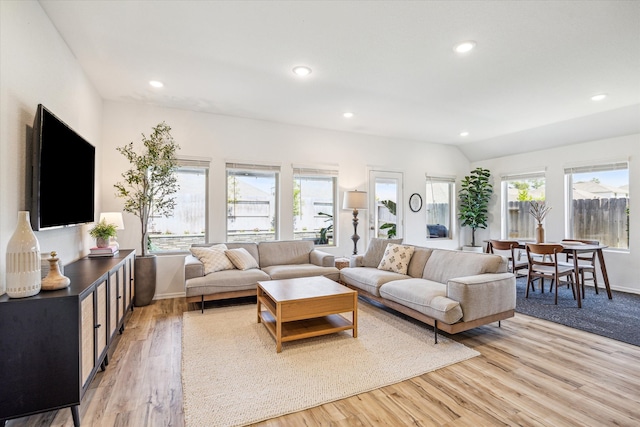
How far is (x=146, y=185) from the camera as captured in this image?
408 cm

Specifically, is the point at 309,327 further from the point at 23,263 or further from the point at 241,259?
the point at 23,263

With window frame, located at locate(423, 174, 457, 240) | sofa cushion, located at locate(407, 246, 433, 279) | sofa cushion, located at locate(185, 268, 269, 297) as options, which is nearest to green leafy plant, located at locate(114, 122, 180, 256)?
sofa cushion, located at locate(185, 268, 269, 297)

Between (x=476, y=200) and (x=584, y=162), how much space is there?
1.92 meters

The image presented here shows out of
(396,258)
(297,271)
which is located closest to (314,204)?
(297,271)

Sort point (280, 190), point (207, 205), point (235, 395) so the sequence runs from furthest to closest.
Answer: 1. point (280, 190)
2. point (207, 205)
3. point (235, 395)

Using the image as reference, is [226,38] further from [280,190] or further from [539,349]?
[539,349]

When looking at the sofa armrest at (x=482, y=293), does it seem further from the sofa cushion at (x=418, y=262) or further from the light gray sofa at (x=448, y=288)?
the sofa cushion at (x=418, y=262)

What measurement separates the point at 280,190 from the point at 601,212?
5419 mm

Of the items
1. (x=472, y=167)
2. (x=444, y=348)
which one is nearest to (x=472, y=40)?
(x=444, y=348)

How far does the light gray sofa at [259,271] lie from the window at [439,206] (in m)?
3.12

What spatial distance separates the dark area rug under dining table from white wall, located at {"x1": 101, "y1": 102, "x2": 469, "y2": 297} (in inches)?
99.8

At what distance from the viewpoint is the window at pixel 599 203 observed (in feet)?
16.6

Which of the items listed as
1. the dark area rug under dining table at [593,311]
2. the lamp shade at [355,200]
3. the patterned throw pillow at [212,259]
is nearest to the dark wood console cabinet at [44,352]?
the patterned throw pillow at [212,259]

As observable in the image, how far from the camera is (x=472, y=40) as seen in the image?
2.70m
